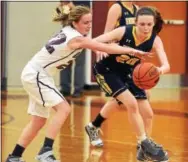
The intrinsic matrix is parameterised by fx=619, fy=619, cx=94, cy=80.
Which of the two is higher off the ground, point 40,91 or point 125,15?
point 125,15

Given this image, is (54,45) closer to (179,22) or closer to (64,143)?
(64,143)

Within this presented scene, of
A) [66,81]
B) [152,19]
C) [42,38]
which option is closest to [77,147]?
[152,19]

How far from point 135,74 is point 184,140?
42.6 inches

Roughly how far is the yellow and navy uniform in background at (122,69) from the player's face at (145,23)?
0.17 meters

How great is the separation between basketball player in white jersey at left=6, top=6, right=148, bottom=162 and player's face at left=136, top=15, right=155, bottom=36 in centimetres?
37

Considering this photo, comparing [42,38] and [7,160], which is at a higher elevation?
[42,38]

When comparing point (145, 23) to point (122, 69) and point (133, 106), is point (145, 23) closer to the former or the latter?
point (122, 69)

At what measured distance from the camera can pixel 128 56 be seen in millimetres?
5250

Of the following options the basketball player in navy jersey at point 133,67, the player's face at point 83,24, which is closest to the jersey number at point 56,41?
the player's face at point 83,24

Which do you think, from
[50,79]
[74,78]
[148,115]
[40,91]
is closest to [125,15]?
[148,115]

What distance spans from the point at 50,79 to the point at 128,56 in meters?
0.83

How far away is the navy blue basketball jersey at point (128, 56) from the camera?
5199mm

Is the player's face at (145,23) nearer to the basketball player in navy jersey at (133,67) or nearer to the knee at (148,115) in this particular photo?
the basketball player in navy jersey at (133,67)

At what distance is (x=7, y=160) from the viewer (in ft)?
15.4
